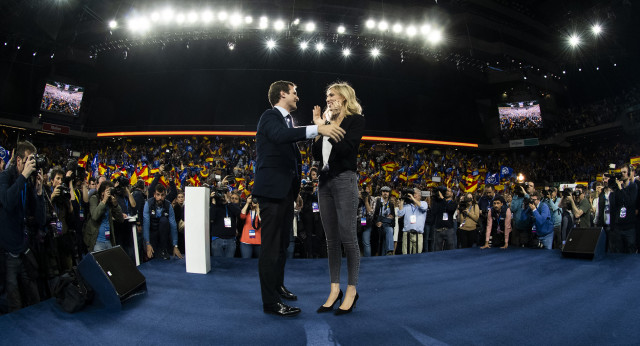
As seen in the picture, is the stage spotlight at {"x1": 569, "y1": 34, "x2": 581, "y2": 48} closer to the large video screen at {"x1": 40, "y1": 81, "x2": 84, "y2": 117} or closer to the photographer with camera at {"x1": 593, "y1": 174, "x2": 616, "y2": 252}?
the photographer with camera at {"x1": 593, "y1": 174, "x2": 616, "y2": 252}

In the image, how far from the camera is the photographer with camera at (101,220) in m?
4.32

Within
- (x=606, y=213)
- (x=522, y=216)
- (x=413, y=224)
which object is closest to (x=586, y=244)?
(x=522, y=216)

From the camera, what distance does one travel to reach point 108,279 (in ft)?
7.67

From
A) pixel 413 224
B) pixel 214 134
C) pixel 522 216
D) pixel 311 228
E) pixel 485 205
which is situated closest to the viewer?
pixel 522 216

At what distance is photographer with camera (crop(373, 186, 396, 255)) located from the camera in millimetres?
7228

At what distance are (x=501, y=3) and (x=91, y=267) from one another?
2095cm

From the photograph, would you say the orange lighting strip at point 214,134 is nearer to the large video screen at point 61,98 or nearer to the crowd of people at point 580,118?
the large video screen at point 61,98

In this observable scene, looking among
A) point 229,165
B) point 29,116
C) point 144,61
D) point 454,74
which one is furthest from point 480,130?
point 29,116

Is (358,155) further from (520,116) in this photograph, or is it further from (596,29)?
(596,29)

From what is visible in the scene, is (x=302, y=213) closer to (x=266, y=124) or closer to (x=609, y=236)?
(x=266, y=124)

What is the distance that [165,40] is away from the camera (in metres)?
14.3

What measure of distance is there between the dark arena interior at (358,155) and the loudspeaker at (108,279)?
2.1 inches

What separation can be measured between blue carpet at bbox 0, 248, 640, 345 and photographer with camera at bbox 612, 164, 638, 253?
75.0 inches

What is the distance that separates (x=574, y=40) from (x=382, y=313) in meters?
19.1
